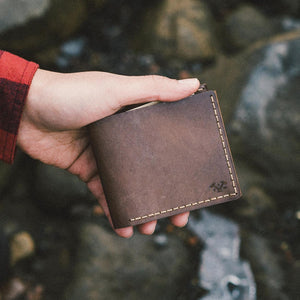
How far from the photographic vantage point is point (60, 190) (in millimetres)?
3385

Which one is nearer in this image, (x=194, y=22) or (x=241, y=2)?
(x=194, y=22)

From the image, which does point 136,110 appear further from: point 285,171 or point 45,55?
point 45,55

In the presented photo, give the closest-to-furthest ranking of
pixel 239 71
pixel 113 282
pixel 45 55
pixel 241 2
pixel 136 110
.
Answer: pixel 136 110 < pixel 113 282 < pixel 239 71 < pixel 45 55 < pixel 241 2

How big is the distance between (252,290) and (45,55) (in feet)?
11.0

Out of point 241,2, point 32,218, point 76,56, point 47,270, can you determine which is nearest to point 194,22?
point 241,2

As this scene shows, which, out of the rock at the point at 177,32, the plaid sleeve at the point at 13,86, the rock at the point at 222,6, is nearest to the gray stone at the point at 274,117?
the rock at the point at 177,32

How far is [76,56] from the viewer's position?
13.7 ft

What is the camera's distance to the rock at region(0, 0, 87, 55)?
3.12 meters

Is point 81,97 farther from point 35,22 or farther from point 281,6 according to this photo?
point 281,6

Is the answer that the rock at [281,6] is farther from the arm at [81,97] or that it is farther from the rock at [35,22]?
the arm at [81,97]

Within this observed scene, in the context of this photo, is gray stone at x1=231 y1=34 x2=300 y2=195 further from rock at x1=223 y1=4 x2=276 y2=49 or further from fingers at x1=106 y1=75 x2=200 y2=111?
fingers at x1=106 y1=75 x2=200 y2=111

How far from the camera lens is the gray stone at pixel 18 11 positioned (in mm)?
3084

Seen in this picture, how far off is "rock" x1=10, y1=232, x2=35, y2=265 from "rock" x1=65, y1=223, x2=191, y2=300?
0.56 m

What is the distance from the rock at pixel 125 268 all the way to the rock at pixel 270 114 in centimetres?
117
